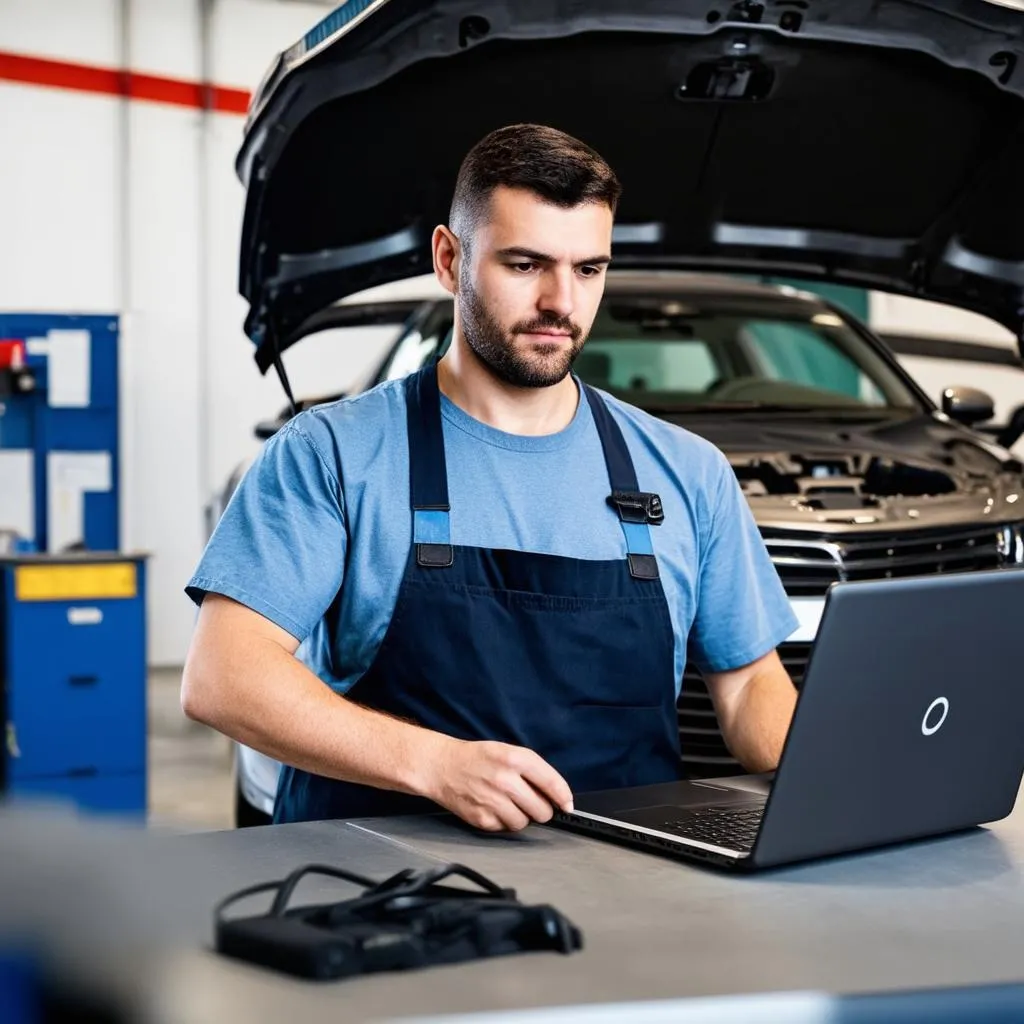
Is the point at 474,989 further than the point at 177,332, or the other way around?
the point at 177,332

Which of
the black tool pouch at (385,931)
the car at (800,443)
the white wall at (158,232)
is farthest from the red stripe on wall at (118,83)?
the black tool pouch at (385,931)

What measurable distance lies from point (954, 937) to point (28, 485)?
606 centimetres

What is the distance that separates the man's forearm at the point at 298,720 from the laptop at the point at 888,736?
17cm

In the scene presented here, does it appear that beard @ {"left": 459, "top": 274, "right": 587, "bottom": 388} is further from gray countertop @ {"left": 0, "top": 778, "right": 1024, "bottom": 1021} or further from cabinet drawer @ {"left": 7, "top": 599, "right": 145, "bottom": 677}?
cabinet drawer @ {"left": 7, "top": 599, "right": 145, "bottom": 677}

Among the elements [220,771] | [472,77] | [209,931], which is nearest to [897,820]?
[209,931]

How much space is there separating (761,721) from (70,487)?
5.48 m

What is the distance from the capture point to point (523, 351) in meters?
1.70

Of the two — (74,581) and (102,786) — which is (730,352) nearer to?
(74,581)

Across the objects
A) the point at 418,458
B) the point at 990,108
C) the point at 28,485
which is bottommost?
the point at 28,485

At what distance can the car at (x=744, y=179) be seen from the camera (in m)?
2.02

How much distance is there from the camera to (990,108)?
223cm

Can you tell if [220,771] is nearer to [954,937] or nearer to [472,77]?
[472,77]

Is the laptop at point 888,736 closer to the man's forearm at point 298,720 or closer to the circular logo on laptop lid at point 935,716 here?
the circular logo on laptop lid at point 935,716

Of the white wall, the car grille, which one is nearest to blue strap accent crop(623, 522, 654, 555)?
the car grille
